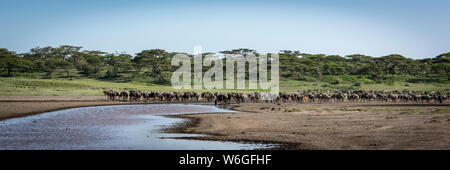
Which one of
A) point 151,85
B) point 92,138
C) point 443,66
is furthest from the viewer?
point 443,66

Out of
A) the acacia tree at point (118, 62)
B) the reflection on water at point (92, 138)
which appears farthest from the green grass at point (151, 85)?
the reflection on water at point (92, 138)

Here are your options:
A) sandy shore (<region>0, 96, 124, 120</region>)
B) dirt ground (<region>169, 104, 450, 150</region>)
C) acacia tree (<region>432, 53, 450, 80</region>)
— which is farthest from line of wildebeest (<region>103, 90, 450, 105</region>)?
acacia tree (<region>432, 53, 450, 80</region>)

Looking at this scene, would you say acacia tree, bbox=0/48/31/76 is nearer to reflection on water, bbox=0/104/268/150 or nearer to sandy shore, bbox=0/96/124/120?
sandy shore, bbox=0/96/124/120

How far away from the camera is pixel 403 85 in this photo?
6538cm

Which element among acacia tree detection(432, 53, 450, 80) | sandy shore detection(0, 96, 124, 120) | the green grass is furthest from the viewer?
acacia tree detection(432, 53, 450, 80)

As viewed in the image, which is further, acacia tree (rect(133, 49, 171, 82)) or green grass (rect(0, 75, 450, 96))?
acacia tree (rect(133, 49, 171, 82))

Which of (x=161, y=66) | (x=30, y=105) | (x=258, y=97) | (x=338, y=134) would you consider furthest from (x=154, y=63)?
(x=338, y=134)

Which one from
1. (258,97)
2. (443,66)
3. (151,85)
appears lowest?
(258,97)

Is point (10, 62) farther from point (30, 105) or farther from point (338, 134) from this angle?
point (338, 134)

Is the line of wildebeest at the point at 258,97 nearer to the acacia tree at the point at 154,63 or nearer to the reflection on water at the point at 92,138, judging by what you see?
the reflection on water at the point at 92,138

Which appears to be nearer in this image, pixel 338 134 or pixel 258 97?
pixel 338 134
